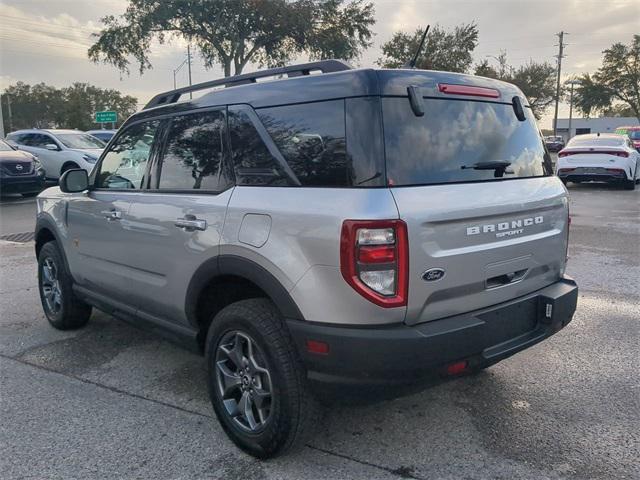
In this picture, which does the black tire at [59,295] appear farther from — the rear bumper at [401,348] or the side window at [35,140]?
the side window at [35,140]

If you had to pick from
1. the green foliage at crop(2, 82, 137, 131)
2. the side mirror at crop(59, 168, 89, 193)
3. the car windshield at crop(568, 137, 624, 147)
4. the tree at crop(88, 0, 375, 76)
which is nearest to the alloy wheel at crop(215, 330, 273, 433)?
the side mirror at crop(59, 168, 89, 193)

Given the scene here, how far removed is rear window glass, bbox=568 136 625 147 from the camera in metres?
14.5

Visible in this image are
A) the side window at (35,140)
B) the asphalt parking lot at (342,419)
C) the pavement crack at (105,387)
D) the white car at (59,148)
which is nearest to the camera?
the asphalt parking lot at (342,419)

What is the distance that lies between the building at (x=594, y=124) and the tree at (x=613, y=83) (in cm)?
1100

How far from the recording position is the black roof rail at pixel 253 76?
2.85 meters

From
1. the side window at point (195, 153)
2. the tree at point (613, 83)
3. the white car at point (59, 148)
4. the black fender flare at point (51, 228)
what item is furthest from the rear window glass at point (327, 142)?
the tree at point (613, 83)

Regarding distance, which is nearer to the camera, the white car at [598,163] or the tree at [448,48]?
the white car at [598,163]

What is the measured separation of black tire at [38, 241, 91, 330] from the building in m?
79.0

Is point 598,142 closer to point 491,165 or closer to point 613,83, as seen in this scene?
point 491,165

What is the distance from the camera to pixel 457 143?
279 centimetres

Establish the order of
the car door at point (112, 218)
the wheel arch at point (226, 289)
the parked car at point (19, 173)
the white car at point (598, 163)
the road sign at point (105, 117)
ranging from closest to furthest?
1. the wheel arch at point (226, 289)
2. the car door at point (112, 218)
3. the parked car at point (19, 173)
4. the white car at point (598, 163)
5. the road sign at point (105, 117)

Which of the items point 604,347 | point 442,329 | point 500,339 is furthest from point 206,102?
point 604,347

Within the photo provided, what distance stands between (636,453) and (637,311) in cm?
258

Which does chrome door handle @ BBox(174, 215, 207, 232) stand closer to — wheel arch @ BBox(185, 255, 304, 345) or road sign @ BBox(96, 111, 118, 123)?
wheel arch @ BBox(185, 255, 304, 345)
